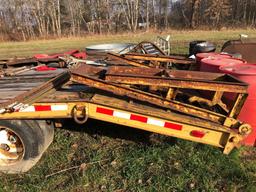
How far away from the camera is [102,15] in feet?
115

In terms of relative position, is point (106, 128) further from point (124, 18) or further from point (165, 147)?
point (124, 18)

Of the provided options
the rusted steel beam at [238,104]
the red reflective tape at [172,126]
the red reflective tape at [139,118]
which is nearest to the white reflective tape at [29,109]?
the red reflective tape at [139,118]

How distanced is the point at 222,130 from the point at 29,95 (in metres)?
2.21

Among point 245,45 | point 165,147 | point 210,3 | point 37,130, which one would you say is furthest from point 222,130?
point 210,3

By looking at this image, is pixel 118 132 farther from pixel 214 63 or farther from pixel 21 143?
pixel 214 63

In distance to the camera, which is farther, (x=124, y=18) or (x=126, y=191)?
(x=124, y=18)

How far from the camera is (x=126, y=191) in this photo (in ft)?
9.94

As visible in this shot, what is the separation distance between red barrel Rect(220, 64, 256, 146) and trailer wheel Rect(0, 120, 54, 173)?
2.49 m

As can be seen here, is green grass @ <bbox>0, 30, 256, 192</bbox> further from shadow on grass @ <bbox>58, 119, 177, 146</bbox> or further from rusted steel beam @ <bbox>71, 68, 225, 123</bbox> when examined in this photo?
rusted steel beam @ <bbox>71, 68, 225, 123</bbox>

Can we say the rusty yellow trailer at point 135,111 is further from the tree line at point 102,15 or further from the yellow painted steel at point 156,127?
the tree line at point 102,15

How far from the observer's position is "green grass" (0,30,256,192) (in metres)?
3.09

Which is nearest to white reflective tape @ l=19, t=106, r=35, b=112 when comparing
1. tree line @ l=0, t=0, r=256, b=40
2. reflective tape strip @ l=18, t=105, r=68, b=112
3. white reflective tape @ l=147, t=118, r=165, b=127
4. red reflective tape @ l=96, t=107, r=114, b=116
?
reflective tape strip @ l=18, t=105, r=68, b=112

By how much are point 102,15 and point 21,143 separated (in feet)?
109

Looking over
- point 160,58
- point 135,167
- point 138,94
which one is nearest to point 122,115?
point 138,94
